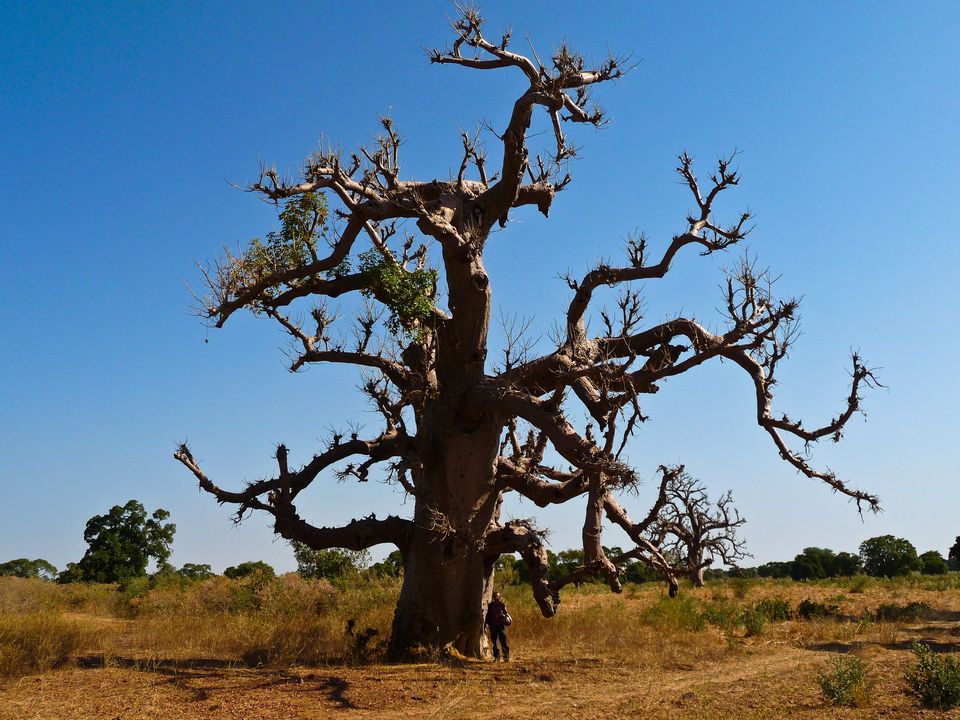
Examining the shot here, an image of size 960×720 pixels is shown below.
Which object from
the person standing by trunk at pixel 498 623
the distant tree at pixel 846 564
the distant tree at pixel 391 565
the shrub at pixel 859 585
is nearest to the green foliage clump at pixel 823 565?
the distant tree at pixel 846 564

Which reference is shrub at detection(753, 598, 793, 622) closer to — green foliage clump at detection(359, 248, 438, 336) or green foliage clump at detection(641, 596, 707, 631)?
green foliage clump at detection(641, 596, 707, 631)

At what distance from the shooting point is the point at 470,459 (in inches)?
417

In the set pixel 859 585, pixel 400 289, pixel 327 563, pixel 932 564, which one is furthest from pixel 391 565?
pixel 932 564

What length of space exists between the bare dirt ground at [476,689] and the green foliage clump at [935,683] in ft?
0.62

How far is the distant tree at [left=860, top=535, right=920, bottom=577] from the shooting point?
38062 mm

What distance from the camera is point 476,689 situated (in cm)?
848

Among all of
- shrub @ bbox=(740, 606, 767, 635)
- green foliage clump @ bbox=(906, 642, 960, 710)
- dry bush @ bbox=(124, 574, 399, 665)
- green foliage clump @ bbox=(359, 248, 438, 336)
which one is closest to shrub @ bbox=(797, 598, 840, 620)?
shrub @ bbox=(740, 606, 767, 635)

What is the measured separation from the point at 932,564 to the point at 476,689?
3981 cm

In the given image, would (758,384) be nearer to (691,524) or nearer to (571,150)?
(691,524)

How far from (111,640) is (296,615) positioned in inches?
115

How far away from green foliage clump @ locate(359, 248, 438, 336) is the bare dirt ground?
442 cm

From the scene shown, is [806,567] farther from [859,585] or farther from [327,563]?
[327,563]

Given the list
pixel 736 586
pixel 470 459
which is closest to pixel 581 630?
pixel 470 459

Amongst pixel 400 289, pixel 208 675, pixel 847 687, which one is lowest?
pixel 847 687
